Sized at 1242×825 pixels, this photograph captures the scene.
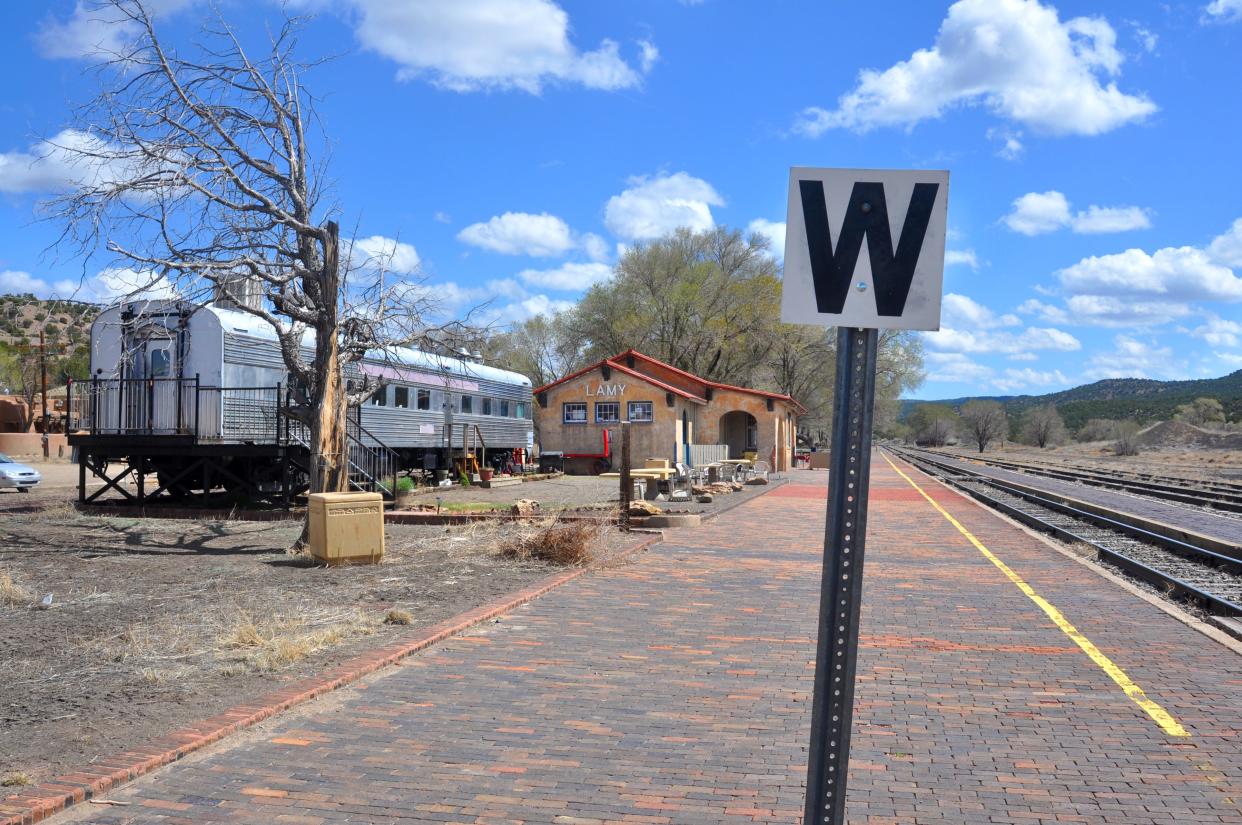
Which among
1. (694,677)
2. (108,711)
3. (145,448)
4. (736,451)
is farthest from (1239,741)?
(736,451)

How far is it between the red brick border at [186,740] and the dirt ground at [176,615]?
6.1 inches

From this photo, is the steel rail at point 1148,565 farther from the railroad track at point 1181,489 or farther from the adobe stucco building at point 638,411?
the adobe stucco building at point 638,411

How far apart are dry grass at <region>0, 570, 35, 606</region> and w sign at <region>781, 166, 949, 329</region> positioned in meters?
9.26

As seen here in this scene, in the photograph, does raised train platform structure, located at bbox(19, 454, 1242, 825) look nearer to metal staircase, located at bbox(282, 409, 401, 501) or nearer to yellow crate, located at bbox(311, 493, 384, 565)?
yellow crate, located at bbox(311, 493, 384, 565)

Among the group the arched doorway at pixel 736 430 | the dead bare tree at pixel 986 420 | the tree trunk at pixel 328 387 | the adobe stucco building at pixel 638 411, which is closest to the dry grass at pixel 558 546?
the tree trunk at pixel 328 387

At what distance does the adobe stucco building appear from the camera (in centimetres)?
4041

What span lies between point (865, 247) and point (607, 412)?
126 ft

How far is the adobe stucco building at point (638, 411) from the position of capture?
4041cm

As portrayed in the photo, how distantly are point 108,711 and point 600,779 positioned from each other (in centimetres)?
304

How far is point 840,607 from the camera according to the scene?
9.48 feet

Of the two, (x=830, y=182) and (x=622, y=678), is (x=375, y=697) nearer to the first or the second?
(x=622, y=678)

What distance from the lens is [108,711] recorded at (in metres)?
5.91

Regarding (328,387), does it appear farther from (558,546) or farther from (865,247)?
(865,247)

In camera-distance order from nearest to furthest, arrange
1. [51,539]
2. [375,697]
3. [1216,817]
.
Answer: [1216,817] < [375,697] < [51,539]
